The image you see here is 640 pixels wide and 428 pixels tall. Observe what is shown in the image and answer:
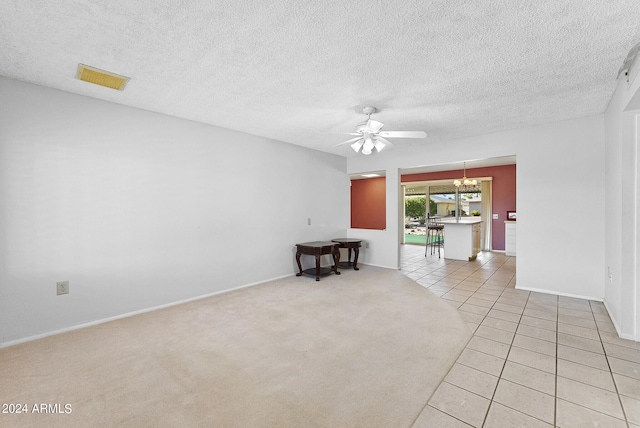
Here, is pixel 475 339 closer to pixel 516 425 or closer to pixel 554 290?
pixel 516 425

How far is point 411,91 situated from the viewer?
9.21 ft

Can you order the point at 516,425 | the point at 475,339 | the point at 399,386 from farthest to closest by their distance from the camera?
the point at 475,339 → the point at 399,386 → the point at 516,425

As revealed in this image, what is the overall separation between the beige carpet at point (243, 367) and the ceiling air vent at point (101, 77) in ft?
7.90

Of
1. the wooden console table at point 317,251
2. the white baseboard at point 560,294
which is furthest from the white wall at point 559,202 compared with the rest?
the wooden console table at point 317,251

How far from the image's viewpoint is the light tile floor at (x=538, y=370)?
162 cm

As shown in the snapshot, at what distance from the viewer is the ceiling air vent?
2.39 metres

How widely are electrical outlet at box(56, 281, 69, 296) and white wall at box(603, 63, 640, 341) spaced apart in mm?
5277

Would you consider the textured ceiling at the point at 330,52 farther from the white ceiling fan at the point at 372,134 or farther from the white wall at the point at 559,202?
the white wall at the point at 559,202

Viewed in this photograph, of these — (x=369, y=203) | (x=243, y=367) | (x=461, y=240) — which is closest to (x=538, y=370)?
(x=243, y=367)

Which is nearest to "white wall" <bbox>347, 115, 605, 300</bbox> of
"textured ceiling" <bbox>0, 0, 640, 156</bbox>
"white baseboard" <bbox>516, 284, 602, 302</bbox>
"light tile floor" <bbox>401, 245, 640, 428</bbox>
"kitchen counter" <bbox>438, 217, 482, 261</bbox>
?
"white baseboard" <bbox>516, 284, 602, 302</bbox>

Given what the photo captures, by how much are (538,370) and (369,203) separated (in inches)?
246

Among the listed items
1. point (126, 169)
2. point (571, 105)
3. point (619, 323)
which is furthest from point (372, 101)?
point (619, 323)

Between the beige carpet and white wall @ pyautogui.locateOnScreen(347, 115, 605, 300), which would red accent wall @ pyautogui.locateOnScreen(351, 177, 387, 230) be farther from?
the beige carpet

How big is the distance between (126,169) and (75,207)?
622mm
